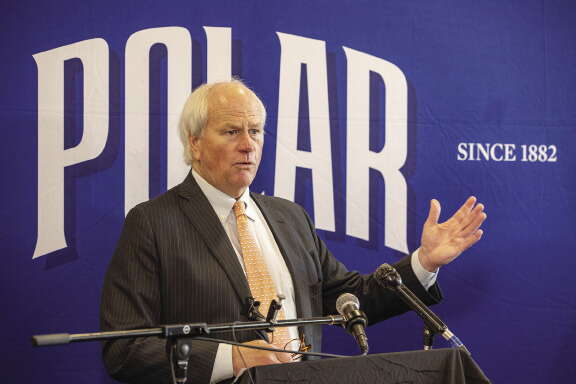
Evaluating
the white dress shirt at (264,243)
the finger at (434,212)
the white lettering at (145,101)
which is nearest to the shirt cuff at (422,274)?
the white dress shirt at (264,243)

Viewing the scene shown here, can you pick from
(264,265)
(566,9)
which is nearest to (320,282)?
(264,265)

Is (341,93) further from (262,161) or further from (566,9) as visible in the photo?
(566,9)

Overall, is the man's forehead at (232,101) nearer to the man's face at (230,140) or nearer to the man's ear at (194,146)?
the man's face at (230,140)

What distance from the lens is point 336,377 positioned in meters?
1.33

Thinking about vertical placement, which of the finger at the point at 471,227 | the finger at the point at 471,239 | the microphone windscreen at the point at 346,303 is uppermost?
the finger at the point at 471,227

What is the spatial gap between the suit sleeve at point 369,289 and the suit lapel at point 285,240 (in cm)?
16

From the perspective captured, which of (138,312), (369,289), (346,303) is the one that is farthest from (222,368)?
(369,289)

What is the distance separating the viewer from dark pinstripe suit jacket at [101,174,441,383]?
5.74ft

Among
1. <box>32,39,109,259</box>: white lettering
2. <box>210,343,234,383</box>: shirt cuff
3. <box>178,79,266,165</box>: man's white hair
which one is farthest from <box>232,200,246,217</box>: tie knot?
<box>32,39,109,259</box>: white lettering

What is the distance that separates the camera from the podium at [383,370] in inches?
51.3

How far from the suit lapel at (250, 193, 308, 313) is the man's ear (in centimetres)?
25

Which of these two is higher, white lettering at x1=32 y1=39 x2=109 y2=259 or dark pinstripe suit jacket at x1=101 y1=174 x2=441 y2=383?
white lettering at x1=32 y1=39 x2=109 y2=259

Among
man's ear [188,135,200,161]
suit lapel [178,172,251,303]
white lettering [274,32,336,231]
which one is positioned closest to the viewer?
suit lapel [178,172,251,303]

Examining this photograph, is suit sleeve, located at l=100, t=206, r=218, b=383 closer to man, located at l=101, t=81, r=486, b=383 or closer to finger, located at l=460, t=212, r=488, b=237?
man, located at l=101, t=81, r=486, b=383
